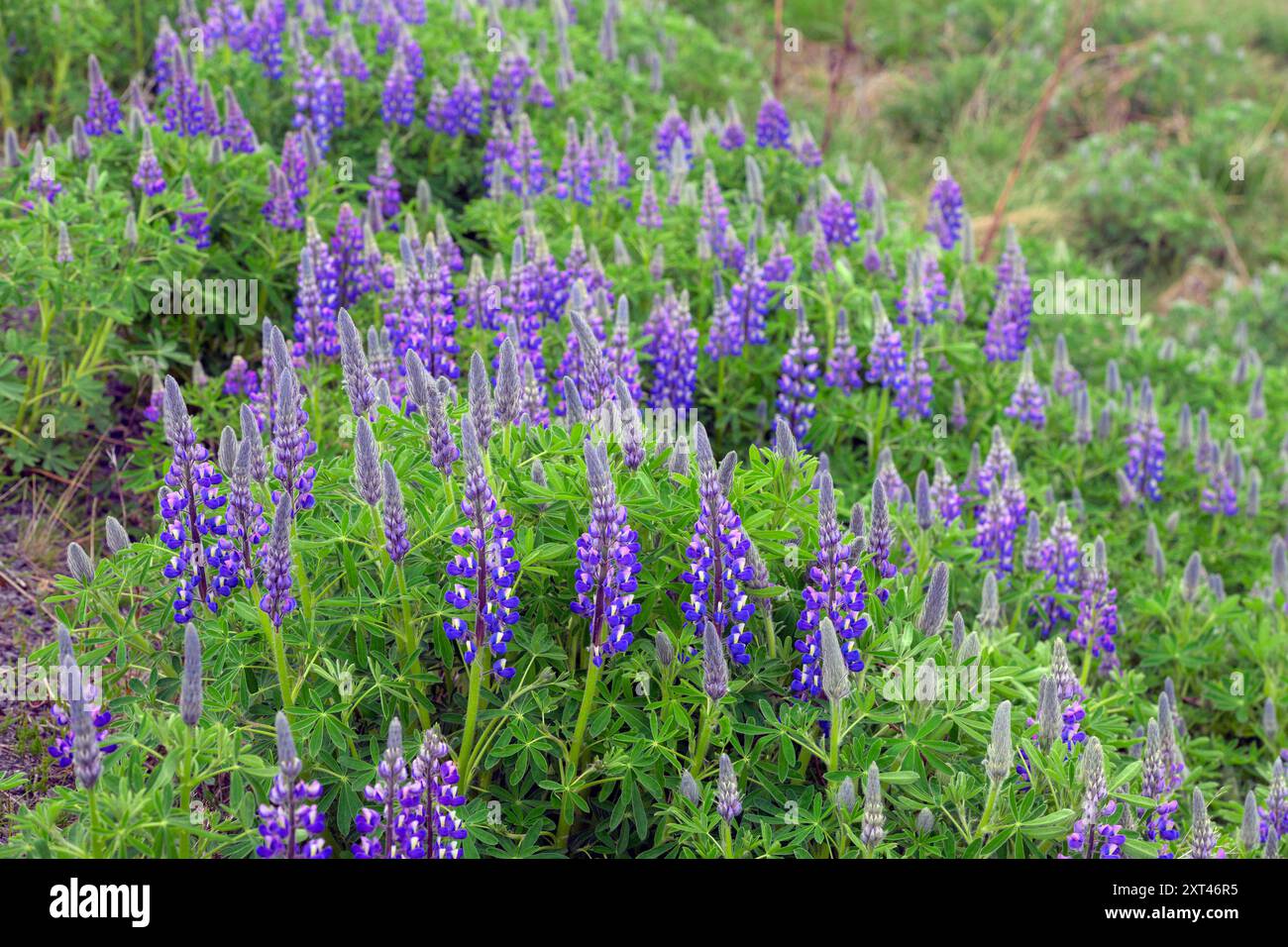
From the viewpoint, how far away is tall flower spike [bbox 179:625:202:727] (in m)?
2.34

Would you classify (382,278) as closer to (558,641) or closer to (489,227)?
(489,227)

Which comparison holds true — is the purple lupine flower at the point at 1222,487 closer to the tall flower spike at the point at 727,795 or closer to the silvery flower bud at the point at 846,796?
the silvery flower bud at the point at 846,796

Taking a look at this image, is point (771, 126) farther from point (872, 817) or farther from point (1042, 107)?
point (872, 817)

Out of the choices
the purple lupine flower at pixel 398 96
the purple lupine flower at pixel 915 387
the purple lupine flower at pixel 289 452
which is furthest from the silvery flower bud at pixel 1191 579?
the purple lupine flower at pixel 398 96

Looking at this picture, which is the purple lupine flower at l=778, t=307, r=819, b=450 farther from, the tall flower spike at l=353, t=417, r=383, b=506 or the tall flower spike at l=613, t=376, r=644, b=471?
the tall flower spike at l=353, t=417, r=383, b=506

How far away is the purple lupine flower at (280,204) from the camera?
461cm

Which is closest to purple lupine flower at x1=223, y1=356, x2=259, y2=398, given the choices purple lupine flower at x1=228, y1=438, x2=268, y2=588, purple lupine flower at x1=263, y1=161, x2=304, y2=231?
purple lupine flower at x1=263, y1=161, x2=304, y2=231

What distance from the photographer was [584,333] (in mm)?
3160

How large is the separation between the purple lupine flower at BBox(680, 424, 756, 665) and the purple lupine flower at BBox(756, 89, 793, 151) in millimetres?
3635

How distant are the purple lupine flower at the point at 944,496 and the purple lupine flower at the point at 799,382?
46cm

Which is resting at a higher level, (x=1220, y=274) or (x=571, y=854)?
(x=1220, y=274)
